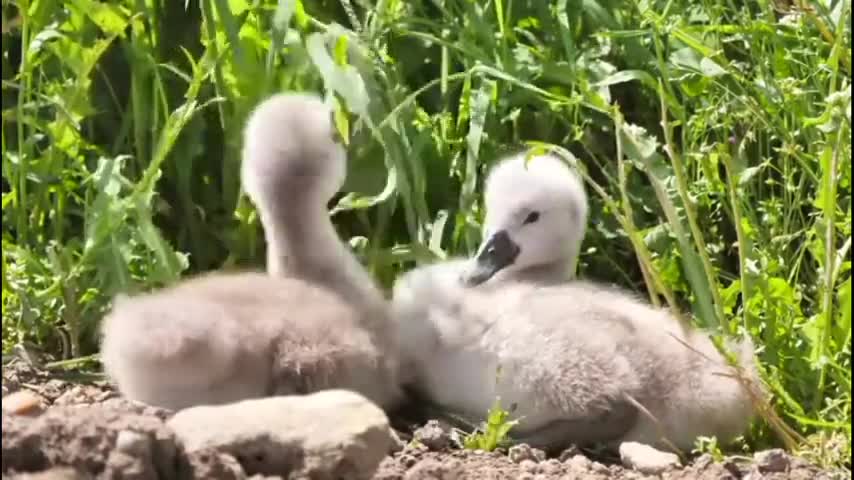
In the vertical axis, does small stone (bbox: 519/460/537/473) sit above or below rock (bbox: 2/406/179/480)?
below

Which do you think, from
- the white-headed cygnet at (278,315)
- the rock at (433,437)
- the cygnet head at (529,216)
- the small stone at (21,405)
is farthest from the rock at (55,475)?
the cygnet head at (529,216)

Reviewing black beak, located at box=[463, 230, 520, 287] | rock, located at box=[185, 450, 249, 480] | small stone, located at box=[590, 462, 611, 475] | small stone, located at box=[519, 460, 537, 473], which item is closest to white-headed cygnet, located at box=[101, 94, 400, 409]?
black beak, located at box=[463, 230, 520, 287]

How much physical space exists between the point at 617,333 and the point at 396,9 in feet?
4.24

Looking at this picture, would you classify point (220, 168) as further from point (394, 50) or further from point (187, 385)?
point (187, 385)

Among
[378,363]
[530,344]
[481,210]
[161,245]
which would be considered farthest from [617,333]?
[161,245]

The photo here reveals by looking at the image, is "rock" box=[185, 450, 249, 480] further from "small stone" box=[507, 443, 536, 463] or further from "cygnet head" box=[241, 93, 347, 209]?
"cygnet head" box=[241, 93, 347, 209]

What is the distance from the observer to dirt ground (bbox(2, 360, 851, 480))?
2.80m

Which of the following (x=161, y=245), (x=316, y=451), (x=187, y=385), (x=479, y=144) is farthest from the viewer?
(x=479, y=144)

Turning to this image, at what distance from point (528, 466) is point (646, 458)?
24cm

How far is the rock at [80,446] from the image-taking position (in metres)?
2.80

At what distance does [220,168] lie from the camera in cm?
470

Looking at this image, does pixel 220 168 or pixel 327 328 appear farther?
pixel 220 168

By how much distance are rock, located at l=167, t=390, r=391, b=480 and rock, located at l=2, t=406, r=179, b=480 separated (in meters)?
0.14

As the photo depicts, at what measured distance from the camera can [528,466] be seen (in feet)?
11.9
